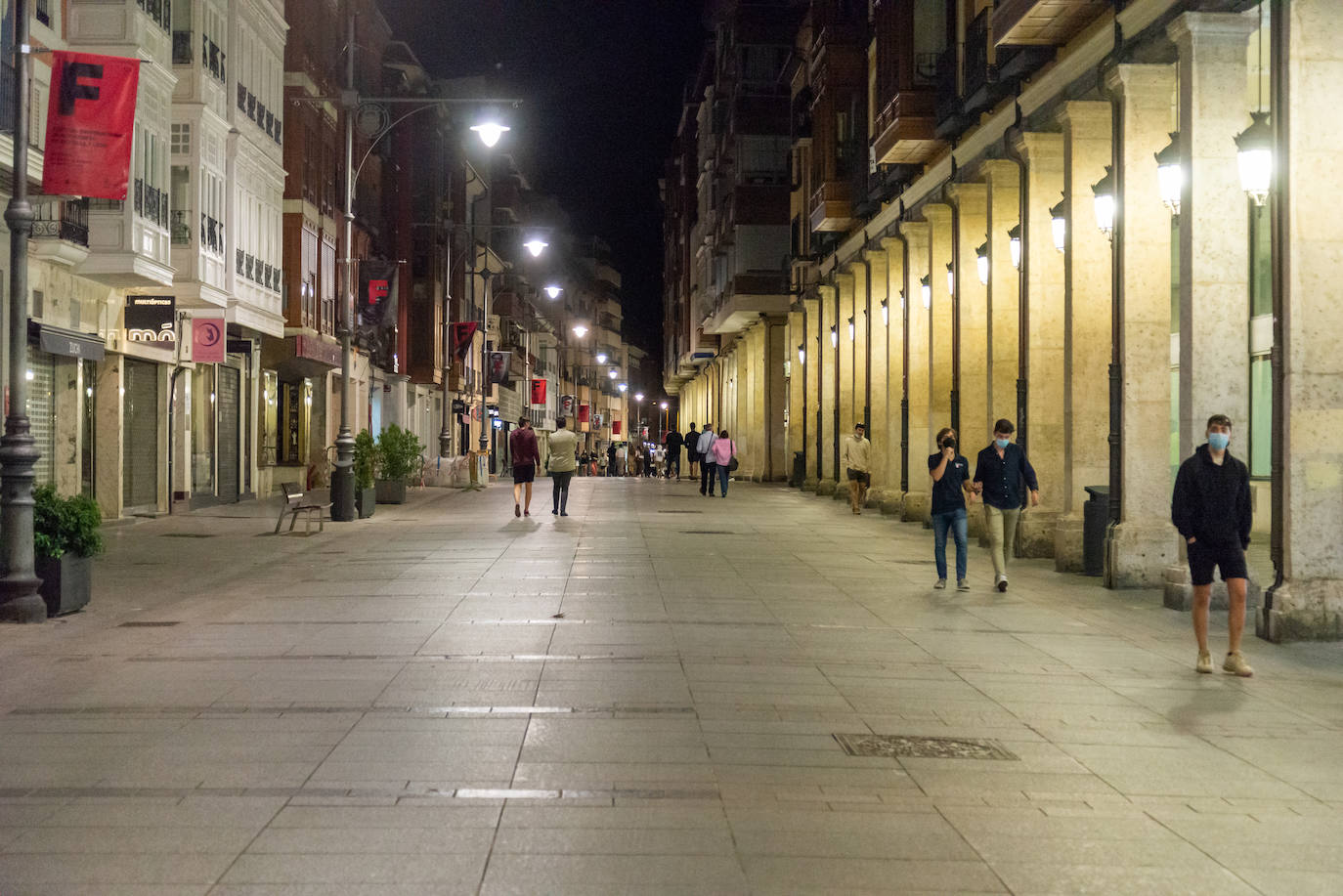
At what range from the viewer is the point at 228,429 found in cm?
3450

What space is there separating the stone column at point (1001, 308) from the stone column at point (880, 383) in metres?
8.32

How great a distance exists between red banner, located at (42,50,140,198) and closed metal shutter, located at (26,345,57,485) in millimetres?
7158

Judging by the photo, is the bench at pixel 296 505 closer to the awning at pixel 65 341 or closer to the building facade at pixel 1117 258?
the awning at pixel 65 341

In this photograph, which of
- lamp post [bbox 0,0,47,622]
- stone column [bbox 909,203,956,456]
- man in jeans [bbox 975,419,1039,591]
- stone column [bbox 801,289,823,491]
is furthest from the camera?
stone column [bbox 801,289,823,491]

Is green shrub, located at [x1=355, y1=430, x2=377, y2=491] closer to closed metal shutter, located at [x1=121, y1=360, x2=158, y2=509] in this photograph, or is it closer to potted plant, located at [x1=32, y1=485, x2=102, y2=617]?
closed metal shutter, located at [x1=121, y1=360, x2=158, y2=509]

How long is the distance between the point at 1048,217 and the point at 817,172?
1860cm

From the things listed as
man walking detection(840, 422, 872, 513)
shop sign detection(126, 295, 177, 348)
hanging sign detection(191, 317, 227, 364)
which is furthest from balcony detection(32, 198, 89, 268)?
man walking detection(840, 422, 872, 513)

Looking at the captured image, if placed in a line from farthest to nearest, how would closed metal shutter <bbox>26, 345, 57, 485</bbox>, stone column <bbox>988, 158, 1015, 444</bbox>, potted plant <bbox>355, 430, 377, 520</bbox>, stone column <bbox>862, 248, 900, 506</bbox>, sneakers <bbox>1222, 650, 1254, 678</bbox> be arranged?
stone column <bbox>862, 248, 900, 506</bbox> → potted plant <bbox>355, 430, 377, 520</bbox> → closed metal shutter <bbox>26, 345, 57, 485</bbox> → stone column <bbox>988, 158, 1015, 444</bbox> → sneakers <bbox>1222, 650, 1254, 678</bbox>

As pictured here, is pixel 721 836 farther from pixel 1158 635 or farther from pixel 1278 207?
pixel 1278 207

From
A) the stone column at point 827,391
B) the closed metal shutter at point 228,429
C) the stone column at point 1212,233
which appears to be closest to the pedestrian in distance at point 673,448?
the stone column at point 827,391

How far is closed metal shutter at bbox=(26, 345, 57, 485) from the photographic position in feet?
74.9

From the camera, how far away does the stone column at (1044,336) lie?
19.3 m

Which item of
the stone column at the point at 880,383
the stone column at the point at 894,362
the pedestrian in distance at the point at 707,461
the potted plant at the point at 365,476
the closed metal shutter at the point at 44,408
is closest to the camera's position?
the closed metal shutter at the point at 44,408

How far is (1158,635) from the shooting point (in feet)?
39.1
